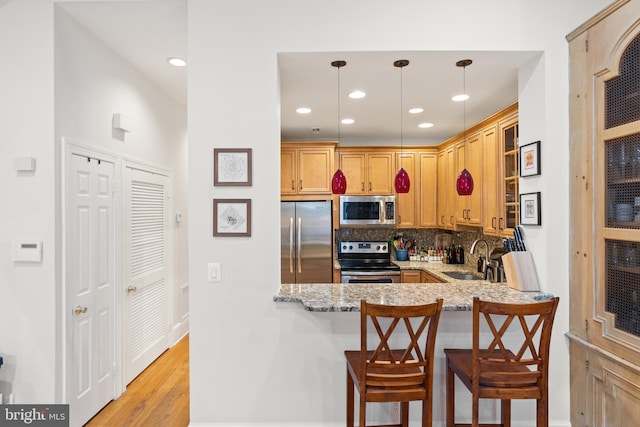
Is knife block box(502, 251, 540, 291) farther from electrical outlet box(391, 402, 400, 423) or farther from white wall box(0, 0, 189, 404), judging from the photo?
white wall box(0, 0, 189, 404)

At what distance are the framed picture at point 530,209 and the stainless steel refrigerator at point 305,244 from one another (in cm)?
230

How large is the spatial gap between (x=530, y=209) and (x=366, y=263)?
259 cm

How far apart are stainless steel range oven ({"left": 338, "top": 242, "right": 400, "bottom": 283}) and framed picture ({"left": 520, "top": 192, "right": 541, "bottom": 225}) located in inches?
80.6

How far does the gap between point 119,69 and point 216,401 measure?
267 cm

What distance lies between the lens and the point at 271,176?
2.33 metres

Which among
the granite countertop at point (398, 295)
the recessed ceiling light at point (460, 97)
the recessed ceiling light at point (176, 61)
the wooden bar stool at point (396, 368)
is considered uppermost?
the recessed ceiling light at point (176, 61)

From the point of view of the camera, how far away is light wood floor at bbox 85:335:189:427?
255cm

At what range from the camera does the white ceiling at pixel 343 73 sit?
7.75 ft

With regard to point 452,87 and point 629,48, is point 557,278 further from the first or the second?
point 452,87

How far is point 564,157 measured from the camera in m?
2.30

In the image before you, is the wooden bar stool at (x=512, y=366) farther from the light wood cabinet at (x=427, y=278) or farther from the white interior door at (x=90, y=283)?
the white interior door at (x=90, y=283)

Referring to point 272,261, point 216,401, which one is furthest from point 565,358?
point 216,401
